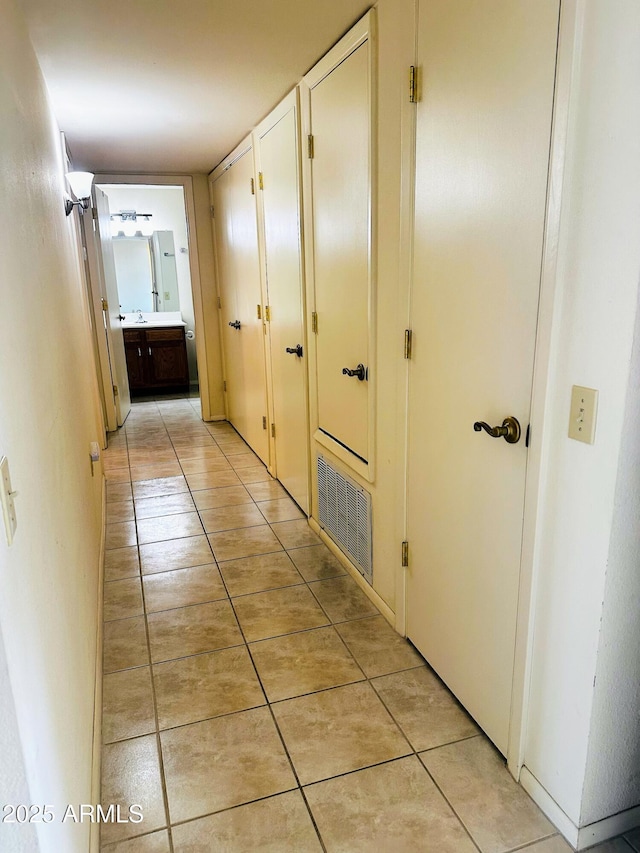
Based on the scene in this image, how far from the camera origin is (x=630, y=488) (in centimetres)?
120

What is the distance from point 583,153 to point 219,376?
4784 millimetres

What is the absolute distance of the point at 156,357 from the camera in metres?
7.08

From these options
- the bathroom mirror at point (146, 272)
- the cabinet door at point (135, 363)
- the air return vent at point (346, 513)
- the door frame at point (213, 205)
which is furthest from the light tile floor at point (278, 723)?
the bathroom mirror at point (146, 272)

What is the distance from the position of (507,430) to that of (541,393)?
14 cm

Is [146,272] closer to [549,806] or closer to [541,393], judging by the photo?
[541,393]

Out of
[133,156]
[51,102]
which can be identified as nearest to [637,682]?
[51,102]

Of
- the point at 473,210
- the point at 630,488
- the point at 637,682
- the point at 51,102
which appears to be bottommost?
the point at 637,682

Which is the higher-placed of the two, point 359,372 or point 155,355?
point 359,372

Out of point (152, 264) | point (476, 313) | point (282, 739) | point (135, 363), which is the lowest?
point (282, 739)

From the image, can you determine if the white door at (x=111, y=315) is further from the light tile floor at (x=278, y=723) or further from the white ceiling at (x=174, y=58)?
the light tile floor at (x=278, y=723)

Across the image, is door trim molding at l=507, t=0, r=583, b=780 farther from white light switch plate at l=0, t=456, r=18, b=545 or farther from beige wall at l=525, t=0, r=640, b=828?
white light switch plate at l=0, t=456, r=18, b=545

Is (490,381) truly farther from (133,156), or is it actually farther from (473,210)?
(133,156)

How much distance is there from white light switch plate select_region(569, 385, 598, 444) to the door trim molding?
0.26 ft

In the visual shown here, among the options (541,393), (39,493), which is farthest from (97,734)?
(541,393)
